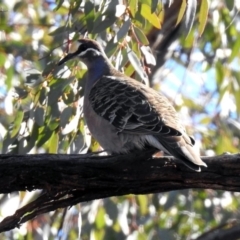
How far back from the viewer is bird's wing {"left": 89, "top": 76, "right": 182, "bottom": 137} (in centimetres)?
341

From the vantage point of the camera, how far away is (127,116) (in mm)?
3557

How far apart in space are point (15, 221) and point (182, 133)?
0.77m

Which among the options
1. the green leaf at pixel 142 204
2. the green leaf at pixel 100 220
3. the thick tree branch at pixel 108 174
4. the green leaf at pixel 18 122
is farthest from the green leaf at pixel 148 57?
the green leaf at pixel 142 204

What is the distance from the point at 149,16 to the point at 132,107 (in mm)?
435

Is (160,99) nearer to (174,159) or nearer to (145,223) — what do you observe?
(174,159)

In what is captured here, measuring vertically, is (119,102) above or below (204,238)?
above

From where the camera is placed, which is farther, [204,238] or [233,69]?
[233,69]

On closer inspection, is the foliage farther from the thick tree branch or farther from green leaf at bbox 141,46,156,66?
the thick tree branch

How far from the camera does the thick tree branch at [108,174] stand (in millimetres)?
2943

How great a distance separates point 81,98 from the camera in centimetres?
400

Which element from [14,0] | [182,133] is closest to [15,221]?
[182,133]

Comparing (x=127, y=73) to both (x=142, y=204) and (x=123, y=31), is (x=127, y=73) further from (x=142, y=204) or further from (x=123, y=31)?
(x=142, y=204)

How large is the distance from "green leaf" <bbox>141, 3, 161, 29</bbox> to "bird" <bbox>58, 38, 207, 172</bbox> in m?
0.31

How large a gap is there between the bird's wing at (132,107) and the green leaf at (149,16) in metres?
0.31
